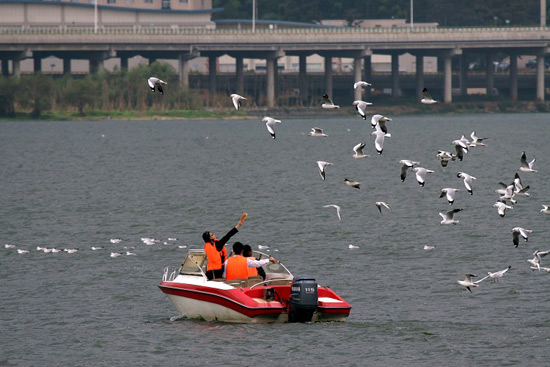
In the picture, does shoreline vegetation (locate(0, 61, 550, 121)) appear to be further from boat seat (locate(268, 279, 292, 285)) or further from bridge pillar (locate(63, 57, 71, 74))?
boat seat (locate(268, 279, 292, 285))

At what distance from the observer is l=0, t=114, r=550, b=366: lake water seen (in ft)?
101

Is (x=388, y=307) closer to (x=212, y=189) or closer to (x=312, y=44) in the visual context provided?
(x=212, y=189)

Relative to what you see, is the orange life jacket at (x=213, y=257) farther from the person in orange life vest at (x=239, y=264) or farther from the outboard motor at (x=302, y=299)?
the outboard motor at (x=302, y=299)

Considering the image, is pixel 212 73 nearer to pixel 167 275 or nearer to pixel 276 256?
pixel 276 256

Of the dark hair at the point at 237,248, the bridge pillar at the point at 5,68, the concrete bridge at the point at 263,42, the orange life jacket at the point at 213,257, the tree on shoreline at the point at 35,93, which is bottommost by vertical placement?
the tree on shoreline at the point at 35,93

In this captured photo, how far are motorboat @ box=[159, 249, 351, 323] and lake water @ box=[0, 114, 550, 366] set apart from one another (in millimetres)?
395

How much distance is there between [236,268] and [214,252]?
83cm

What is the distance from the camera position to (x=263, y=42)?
18038cm

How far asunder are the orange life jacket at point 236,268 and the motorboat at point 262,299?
0.54 feet

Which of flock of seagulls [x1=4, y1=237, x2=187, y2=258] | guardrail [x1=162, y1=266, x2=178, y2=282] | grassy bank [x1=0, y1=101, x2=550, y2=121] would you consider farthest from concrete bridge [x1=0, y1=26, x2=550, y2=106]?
guardrail [x1=162, y1=266, x2=178, y2=282]

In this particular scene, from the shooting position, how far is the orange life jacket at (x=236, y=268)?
1280 inches

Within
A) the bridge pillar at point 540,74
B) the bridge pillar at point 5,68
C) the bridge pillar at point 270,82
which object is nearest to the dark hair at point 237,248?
the bridge pillar at point 270,82

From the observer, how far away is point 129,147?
128m

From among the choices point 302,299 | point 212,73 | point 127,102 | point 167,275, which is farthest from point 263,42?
point 302,299
